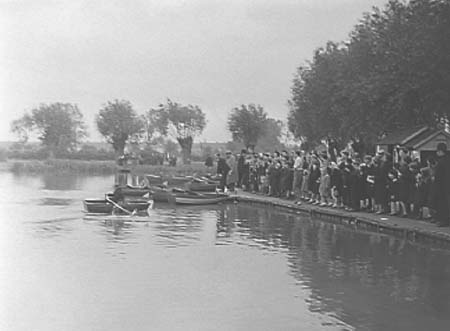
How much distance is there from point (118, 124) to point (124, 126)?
73 cm

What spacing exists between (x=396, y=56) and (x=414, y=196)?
8.08 meters

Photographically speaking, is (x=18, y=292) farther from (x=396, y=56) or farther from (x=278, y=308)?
(x=396, y=56)

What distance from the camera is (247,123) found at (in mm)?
65312

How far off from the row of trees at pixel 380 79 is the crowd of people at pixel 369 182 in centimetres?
278

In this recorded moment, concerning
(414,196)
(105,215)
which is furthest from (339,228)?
(105,215)

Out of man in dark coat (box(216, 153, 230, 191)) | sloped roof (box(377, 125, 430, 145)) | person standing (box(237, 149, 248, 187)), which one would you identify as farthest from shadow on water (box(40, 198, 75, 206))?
sloped roof (box(377, 125, 430, 145))

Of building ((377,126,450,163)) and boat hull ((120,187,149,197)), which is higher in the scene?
building ((377,126,450,163))

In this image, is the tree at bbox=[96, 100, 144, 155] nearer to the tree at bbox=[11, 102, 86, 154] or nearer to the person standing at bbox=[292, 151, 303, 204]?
the tree at bbox=[11, 102, 86, 154]

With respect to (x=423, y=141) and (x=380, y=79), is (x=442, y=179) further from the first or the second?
(x=380, y=79)

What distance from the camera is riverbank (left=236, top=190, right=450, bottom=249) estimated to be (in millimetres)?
18781

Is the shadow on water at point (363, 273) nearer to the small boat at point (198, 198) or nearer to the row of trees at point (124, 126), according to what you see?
the small boat at point (198, 198)

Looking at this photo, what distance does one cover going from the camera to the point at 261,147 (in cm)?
8344

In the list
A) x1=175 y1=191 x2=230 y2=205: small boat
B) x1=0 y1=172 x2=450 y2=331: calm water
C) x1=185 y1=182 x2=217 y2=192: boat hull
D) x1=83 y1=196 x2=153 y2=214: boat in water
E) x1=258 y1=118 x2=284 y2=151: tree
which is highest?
x1=258 y1=118 x2=284 y2=151: tree

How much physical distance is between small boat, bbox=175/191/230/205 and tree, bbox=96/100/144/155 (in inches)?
2138
